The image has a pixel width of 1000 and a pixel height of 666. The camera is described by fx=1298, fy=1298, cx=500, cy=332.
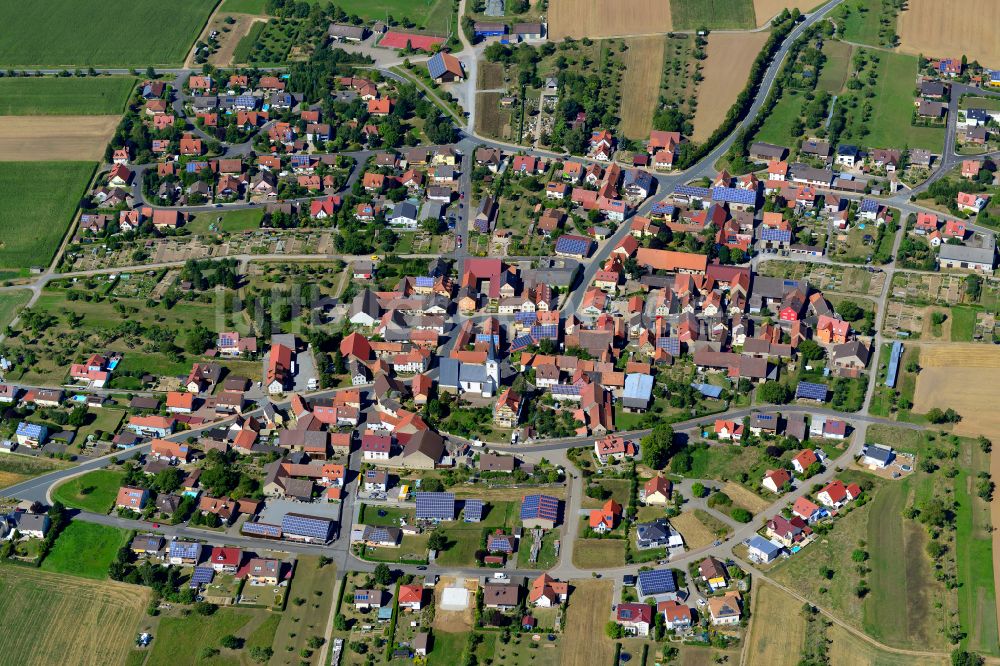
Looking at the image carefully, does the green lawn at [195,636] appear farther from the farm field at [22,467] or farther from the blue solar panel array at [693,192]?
the blue solar panel array at [693,192]

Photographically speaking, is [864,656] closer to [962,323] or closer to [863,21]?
[962,323]

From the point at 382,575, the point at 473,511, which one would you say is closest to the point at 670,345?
the point at 473,511

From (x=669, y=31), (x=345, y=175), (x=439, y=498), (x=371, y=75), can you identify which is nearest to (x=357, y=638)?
(x=439, y=498)

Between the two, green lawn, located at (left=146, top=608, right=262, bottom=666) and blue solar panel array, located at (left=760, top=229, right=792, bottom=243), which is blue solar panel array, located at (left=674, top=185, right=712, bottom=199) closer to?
blue solar panel array, located at (left=760, top=229, right=792, bottom=243)

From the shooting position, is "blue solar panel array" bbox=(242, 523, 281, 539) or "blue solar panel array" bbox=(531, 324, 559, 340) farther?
"blue solar panel array" bbox=(531, 324, 559, 340)

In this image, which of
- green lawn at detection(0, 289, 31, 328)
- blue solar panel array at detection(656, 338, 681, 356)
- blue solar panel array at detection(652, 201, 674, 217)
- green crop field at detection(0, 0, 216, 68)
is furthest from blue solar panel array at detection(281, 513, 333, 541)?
green crop field at detection(0, 0, 216, 68)

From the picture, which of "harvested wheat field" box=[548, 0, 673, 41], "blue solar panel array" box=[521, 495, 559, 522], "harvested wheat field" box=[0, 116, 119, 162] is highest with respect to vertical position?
"harvested wheat field" box=[548, 0, 673, 41]
